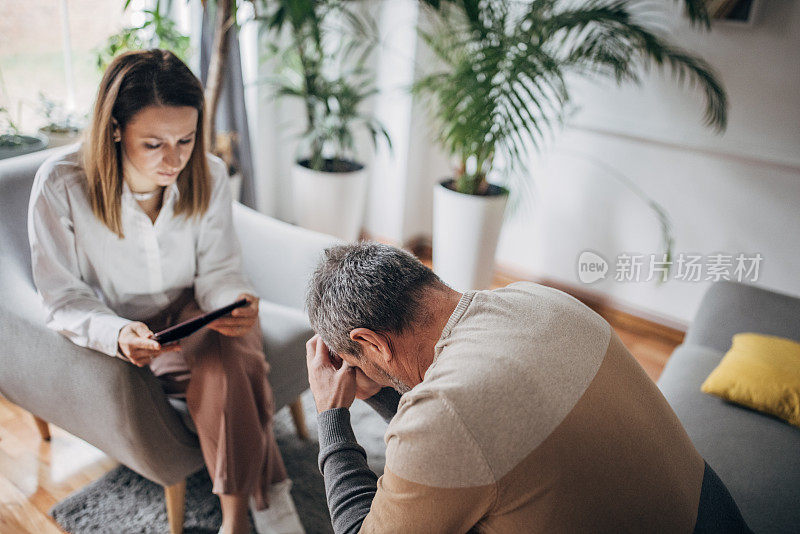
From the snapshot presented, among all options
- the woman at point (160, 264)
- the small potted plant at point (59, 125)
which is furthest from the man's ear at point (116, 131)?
the small potted plant at point (59, 125)

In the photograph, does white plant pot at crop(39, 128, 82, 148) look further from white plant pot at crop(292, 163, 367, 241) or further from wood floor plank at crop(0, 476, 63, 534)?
wood floor plank at crop(0, 476, 63, 534)

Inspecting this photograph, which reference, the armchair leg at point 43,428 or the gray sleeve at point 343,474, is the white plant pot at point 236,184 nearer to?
the armchair leg at point 43,428

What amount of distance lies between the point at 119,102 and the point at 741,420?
5.11 ft

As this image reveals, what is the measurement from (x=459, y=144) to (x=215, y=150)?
0.94 meters

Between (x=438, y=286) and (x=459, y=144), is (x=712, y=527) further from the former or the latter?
(x=459, y=144)

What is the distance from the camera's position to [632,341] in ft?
8.77

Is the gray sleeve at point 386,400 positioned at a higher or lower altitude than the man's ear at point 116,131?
lower

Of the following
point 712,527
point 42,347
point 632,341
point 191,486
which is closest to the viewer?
point 712,527

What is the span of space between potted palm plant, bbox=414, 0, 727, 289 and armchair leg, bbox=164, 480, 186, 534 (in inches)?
57.3

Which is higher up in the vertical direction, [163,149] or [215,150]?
[163,149]

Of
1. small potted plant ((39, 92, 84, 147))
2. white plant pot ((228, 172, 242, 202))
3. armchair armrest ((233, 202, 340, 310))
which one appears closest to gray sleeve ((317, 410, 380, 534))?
armchair armrest ((233, 202, 340, 310))

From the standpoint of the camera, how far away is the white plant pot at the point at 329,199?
2.66 meters

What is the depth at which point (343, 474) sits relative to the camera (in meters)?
0.96

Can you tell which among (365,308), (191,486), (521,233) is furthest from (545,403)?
(521,233)
